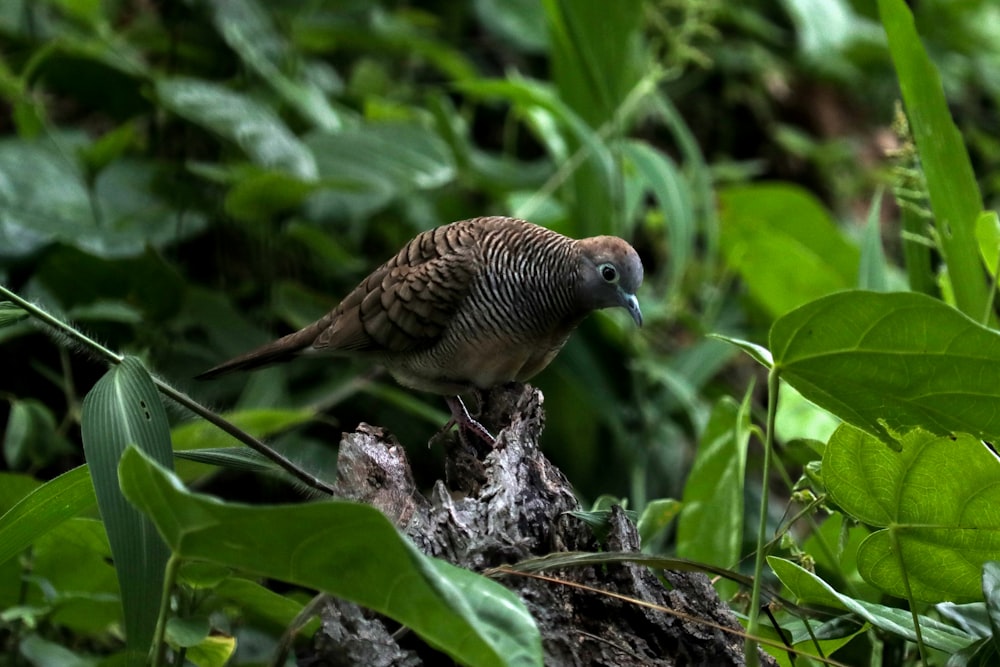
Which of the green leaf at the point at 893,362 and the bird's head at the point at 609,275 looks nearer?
the green leaf at the point at 893,362

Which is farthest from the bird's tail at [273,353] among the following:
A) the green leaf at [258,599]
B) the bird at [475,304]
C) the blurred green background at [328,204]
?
the green leaf at [258,599]

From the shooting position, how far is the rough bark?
142 cm

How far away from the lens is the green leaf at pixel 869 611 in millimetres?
1426

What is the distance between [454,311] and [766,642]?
1081 millimetres

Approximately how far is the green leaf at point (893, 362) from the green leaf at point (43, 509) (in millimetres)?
941

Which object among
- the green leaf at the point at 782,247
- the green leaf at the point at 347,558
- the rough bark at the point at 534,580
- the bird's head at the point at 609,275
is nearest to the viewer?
the green leaf at the point at 347,558

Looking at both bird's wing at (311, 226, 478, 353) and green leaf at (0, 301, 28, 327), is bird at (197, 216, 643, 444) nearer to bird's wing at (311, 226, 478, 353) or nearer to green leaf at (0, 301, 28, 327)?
bird's wing at (311, 226, 478, 353)

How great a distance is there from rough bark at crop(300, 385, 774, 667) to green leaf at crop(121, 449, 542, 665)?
0.92ft

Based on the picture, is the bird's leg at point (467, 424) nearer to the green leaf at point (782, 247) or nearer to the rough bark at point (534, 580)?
the rough bark at point (534, 580)

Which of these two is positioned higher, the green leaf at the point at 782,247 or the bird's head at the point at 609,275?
the bird's head at the point at 609,275

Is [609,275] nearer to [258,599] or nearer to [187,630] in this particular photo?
[258,599]

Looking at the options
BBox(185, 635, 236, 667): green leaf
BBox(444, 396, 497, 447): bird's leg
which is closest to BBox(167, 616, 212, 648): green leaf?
BBox(185, 635, 236, 667): green leaf

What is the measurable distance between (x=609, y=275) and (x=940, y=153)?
630 millimetres

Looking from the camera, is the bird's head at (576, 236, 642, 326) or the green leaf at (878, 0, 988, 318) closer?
the green leaf at (878, 0, 988, 318)
